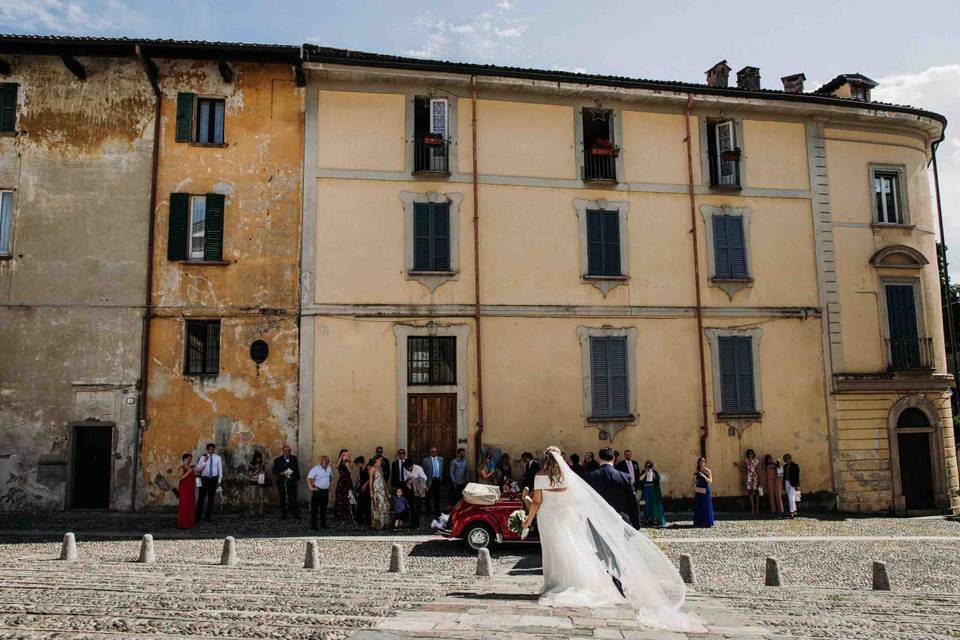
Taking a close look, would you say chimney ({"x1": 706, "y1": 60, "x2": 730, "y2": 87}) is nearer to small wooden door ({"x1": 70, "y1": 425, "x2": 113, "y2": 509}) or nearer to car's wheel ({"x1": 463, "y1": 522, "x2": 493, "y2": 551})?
car's wheel ({"x1": 463, "y1": 522, "x2": 493, "y2": 551})

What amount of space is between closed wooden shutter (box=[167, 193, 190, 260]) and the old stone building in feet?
9.26

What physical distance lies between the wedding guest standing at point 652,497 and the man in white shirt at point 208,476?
9.36 m

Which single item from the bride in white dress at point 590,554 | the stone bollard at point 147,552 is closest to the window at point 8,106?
the stone bollard at point 147,552

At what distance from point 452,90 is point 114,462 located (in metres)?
12.0

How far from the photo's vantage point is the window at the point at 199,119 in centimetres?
1792

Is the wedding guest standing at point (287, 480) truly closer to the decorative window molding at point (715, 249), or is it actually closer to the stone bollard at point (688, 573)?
the stone bollard at point (688, 573)

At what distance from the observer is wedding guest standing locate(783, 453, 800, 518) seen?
60.0 ft

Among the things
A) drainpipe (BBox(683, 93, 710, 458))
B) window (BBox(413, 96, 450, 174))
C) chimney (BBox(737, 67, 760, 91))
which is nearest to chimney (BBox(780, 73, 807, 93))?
chimney (BBox(737, 67, 760, 91))

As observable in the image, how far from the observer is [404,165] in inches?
729

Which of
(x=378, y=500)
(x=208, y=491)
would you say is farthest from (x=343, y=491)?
(x=208, y=491)

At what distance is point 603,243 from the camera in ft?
63.4

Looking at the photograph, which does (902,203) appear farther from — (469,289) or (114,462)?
(114,462)

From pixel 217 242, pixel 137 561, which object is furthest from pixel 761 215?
pixel 137 561

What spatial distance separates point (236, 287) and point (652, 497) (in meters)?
10.8
